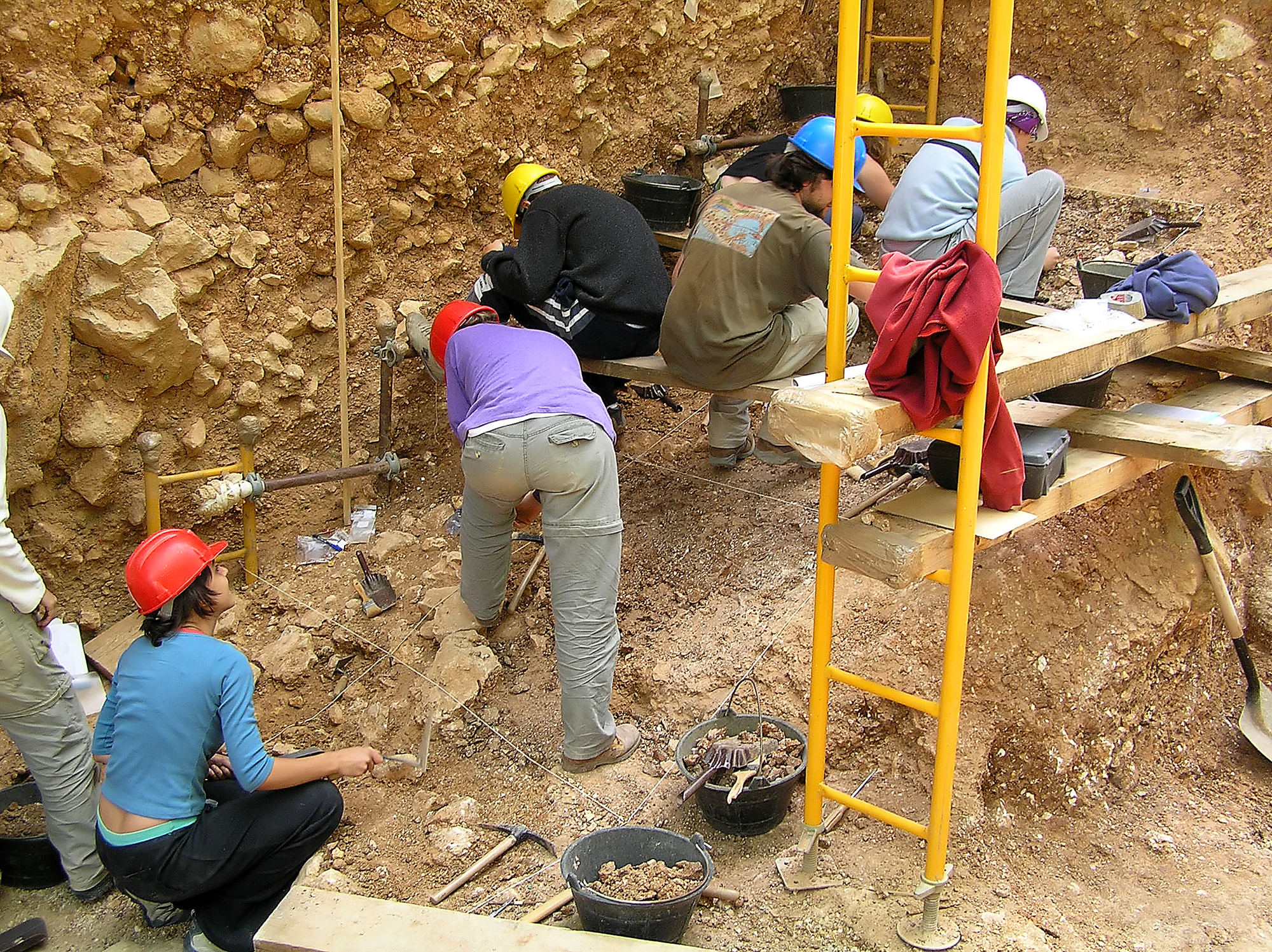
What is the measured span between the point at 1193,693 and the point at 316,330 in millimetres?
4254

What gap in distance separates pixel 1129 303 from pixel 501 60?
130 inches

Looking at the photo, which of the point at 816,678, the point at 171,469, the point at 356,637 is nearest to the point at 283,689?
the point at 356,637

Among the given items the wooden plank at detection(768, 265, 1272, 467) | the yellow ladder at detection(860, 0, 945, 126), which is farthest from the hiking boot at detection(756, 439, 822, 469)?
the yellow ladder at detection(860, 0, 945, 126)

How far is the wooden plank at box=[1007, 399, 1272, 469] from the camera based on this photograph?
3.31m

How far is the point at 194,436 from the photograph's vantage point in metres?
4.95

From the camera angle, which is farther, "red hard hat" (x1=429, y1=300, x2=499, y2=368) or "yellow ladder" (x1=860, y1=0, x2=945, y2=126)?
"yellow ladder" (x1=860, y1=0, x2=945, y2=126)

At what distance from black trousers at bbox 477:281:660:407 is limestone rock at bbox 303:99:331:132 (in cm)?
107

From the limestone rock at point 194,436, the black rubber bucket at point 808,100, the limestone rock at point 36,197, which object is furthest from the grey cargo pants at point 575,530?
the black rubber bucket at point 808,100

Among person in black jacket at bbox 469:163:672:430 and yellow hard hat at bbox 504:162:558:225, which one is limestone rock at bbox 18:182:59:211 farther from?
yellow hard hat at bbox 504:162:558:225

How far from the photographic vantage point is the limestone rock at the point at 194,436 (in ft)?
16.2

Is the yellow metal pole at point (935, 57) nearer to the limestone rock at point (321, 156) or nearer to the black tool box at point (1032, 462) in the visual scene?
the limestone rock at point (321, 156)

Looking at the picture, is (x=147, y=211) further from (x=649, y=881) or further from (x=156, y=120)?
(x=649, y=881)

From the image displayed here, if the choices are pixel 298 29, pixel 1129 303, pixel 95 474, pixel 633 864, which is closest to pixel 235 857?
pixel 633 864

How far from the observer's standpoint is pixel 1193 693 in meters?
4.47
